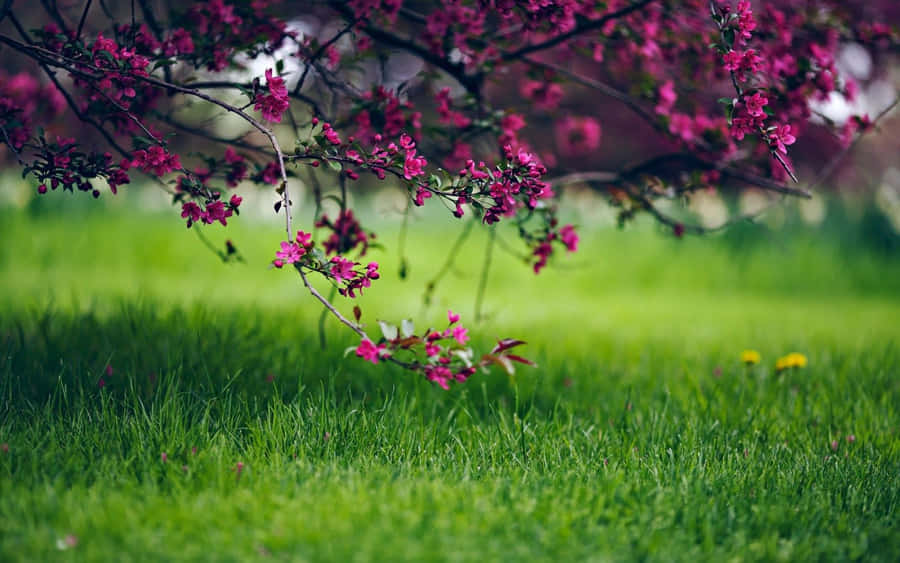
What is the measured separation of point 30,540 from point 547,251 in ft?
6.46

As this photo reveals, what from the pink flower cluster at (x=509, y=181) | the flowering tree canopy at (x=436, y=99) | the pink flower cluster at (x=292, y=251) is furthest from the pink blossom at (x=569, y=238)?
the pink flower cluster at (x=292, y=251)

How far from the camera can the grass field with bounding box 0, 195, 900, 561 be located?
178 centimetres

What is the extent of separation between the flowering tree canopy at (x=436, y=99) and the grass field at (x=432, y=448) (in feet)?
1.22

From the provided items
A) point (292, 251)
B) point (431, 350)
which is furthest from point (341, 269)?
point (431, 350)

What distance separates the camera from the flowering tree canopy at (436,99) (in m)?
2.11

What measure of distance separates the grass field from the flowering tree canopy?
372 mm

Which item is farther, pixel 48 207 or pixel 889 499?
pixel 48 207

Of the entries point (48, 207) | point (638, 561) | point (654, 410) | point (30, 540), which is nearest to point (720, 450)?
point (654, 410)

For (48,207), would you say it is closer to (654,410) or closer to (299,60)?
(299,60)

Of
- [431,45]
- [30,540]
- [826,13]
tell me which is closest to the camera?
[30,540]

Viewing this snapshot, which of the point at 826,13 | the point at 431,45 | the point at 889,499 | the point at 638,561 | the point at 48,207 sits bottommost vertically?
the point at 638,561

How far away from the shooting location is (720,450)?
101 inches

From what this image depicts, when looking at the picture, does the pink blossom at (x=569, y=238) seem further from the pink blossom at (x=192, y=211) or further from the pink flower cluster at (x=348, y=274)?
the pink blossom at (x=192, y=211)

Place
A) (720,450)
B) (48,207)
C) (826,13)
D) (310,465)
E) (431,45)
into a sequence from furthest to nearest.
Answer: (48,207)
(826,13)
(431,45)
(720,450)
(310,465)
